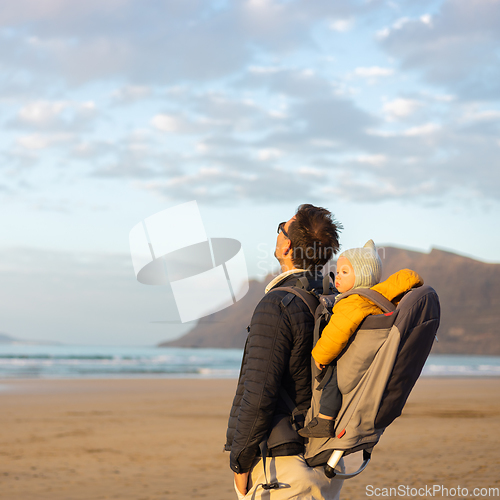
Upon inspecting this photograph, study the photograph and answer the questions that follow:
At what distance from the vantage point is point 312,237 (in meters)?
2.18

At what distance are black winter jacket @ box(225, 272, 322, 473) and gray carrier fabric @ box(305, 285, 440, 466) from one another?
0.17 metres

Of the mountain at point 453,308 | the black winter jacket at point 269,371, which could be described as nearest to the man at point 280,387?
the black winter jacket at point 269,371

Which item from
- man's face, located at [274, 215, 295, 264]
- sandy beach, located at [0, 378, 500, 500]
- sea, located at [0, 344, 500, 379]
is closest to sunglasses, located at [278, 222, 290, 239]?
man's face, located at [274, 215, 295, 264]

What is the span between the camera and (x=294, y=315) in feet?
6.64

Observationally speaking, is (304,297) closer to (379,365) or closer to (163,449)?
(379,365)

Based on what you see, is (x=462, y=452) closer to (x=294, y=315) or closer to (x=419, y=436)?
(x=419, y=436)

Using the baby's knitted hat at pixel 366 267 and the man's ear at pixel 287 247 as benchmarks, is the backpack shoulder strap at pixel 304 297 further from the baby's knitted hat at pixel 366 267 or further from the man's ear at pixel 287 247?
the baby's knitted hat at pixel 366 267

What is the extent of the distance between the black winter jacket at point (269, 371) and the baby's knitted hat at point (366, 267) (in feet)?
1.43

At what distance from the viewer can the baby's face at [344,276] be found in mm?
2440

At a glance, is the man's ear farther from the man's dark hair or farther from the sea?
the sea

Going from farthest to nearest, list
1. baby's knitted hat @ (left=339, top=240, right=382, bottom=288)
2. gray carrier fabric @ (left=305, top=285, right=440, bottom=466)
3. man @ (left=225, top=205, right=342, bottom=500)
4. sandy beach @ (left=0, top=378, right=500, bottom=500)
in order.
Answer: sandy beach @ (left=0, top=378, right=500, bottom=500), baby's knitted hat @ (left=339, top=240, right=382, bottom=288), man @ (left=225, top=205, right=342, bottom=500), gray carrier fabric @ (left=305, top=285, right=440, bottom=466)

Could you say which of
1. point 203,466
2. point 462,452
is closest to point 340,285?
point 203,466

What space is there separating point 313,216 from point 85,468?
6189 mm

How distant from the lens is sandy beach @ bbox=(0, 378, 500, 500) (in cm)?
615
